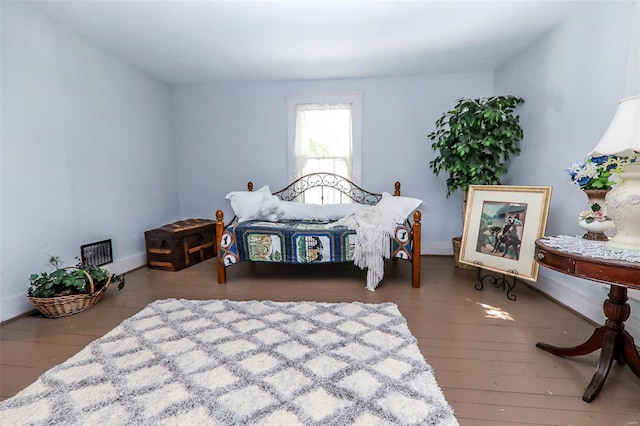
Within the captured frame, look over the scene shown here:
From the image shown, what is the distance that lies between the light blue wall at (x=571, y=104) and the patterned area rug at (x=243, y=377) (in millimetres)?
1372

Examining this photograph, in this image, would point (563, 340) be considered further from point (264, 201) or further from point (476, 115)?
point (264, 201)

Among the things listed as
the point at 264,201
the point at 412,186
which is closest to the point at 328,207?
the point at 264,201

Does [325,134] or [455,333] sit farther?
[325,134]

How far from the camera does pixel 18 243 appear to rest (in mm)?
2223

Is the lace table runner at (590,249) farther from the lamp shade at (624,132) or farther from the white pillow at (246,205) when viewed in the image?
the white pillow at (246,205)

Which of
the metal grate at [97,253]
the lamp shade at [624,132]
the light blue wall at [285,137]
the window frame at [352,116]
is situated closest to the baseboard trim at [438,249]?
the light blue wall at [285,137]

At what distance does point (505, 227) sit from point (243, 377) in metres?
2.25

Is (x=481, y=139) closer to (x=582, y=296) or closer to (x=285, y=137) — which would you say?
(x=582, y=296)

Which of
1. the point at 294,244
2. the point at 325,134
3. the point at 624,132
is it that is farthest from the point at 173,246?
the point at 624,132

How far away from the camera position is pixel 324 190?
402 centimetres

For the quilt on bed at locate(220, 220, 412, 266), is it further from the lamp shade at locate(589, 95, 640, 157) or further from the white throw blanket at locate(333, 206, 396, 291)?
the lamp shade at locate(589, 95, 640, 157)

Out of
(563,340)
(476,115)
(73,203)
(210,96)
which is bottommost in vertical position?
(563,340)

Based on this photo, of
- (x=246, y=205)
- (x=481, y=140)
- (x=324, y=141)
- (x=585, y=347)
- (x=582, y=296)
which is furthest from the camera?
(x=324, y=141)

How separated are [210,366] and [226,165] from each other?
305 centimetres
